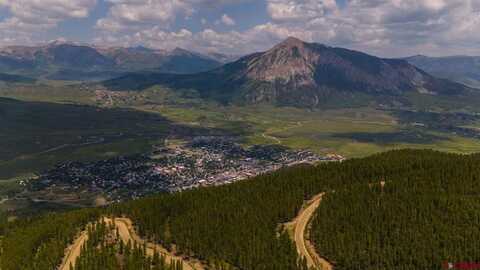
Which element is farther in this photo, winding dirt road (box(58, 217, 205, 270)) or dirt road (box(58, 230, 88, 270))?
winding dirt road (box(58, 217, 205, 270))

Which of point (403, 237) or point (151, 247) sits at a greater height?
point (403, 237)

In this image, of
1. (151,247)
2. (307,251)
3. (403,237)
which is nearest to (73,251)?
(151,247)

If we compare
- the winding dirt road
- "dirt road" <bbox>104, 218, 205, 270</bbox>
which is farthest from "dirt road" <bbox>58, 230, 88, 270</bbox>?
"dirt road" <bbox>104, 218, 205, 270</bbox>

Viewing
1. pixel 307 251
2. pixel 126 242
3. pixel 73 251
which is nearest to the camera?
pixel 73 251

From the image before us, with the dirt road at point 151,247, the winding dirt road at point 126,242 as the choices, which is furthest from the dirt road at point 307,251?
the dirt road at point 151,247

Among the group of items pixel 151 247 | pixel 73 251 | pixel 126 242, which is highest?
pixel 126 242

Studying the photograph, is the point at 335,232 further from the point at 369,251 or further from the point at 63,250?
the point at 63,250

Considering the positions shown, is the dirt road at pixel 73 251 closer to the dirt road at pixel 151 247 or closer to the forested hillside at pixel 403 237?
the dirt road at pixel 151 247

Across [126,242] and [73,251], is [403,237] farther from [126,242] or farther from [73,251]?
[73,251]

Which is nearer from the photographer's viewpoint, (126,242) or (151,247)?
(126,242)

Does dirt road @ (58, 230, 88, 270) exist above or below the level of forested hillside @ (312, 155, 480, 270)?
below

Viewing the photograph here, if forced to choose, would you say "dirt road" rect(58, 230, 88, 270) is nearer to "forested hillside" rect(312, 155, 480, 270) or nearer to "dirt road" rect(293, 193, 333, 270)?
"dirt road" rect(293, 193, 333, 270)

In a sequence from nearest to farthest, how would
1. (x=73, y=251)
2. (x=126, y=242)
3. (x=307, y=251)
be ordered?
(x=73, y=251) < (x=307, y=251) < (x=126, y=242)
